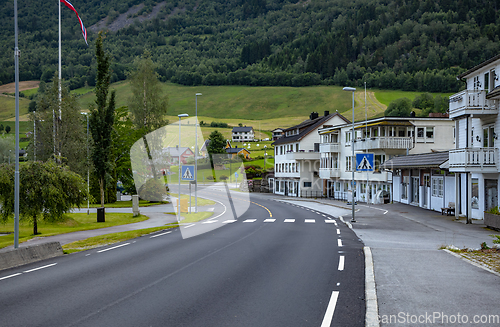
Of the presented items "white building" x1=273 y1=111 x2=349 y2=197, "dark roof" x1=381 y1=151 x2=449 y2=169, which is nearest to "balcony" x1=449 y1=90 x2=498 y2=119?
"dark roof" x1=381 y1=151 x2=449 y2=169

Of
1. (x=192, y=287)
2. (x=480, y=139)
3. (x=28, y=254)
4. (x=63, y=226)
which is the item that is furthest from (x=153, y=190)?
(x=192, y=287)

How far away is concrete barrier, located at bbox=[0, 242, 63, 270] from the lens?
488 inches

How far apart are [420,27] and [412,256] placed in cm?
20385

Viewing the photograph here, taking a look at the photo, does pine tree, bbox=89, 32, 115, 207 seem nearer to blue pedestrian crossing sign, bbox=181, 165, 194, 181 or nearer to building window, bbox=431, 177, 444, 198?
blue pedestrian crossing sign, bbox=181, 165, 194, 181

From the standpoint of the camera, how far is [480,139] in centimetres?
2720

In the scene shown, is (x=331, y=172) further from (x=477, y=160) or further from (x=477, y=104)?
(x=477, y=160)

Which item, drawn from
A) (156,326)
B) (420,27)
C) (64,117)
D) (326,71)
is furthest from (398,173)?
(420,27)

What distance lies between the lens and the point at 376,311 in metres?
6.99

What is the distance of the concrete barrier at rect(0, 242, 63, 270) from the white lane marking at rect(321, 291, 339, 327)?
936 cm

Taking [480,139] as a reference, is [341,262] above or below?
below

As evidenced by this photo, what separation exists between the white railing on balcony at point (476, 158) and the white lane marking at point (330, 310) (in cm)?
1933

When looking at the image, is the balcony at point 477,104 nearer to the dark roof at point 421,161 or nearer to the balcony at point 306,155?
the dark roof at point 421,161

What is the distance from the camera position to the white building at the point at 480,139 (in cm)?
2434

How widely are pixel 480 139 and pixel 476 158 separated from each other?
11.3ft
